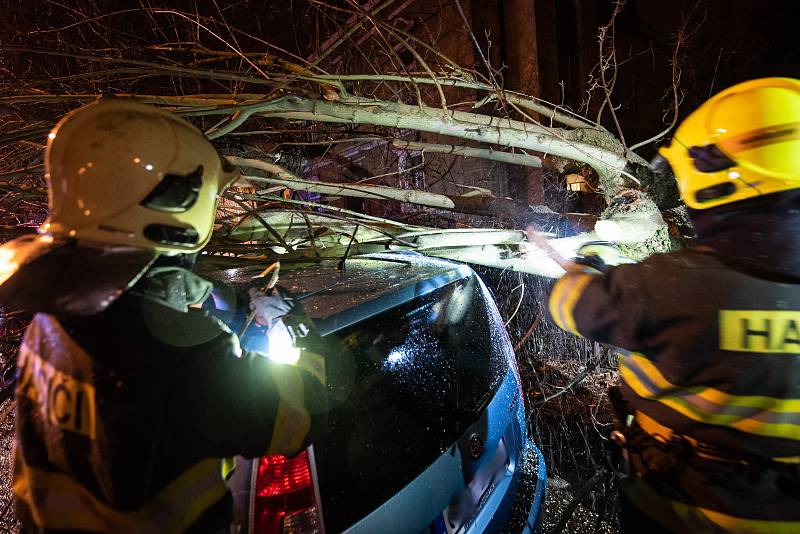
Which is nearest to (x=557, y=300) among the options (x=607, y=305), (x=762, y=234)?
(x=607, y=305)

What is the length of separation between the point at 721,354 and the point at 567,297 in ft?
1.73

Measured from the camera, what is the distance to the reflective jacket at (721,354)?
1323 millimetres

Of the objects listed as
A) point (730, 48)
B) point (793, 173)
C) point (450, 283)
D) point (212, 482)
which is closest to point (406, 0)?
point (730, 48)

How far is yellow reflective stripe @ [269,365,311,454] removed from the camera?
1302 mm

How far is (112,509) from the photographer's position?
1.14m

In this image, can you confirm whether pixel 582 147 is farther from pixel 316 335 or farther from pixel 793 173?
pixel 316 335

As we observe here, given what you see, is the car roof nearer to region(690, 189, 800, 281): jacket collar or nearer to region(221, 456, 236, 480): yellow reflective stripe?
region(221, 456, 236, 480): yellow reflective stripe

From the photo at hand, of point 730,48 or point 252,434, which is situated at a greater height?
point 730,48

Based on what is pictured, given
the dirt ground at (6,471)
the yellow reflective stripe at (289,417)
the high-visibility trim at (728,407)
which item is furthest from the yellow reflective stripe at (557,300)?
the dirt ground at (6,471)

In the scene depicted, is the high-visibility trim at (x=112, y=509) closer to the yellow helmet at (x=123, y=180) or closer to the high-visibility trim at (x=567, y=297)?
the yellow helmet at (x=123, y=180)

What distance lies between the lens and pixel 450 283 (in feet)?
7.89

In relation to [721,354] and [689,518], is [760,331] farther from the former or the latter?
[689,518]

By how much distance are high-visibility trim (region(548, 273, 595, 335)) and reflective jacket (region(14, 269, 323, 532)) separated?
1.13m

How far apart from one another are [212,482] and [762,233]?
194 cm
